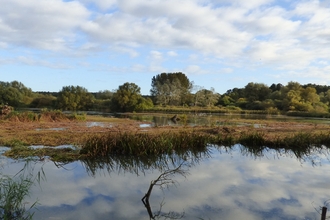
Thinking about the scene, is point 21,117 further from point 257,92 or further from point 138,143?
point 257,92

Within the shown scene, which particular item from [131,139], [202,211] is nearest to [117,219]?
[202,211]

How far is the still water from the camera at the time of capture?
5809 mm

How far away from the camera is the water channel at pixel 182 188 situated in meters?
5.80

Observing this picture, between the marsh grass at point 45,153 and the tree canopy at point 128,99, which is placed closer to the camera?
the marsh grass at point 45,153

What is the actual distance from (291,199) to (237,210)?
5.25 ft

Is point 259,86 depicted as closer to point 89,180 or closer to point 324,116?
point 324,116

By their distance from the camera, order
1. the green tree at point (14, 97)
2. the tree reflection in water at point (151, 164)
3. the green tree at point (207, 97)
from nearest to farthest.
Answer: the tree reflection in water at point (151, 164) < the green tree at point (14, 97) < the green tree at point (207, 97)

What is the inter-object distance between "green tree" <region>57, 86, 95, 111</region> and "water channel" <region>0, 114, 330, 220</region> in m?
41.4

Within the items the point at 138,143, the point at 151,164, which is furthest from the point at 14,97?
the point at 151,164

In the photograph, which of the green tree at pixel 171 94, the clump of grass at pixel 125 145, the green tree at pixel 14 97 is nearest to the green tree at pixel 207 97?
the green tree at pixel 171 94

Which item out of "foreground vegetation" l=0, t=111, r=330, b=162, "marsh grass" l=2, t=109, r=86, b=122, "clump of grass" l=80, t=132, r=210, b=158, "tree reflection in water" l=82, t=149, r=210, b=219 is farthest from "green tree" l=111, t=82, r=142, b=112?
"tree reflection in water" l=82, t=149, r=210, b=219

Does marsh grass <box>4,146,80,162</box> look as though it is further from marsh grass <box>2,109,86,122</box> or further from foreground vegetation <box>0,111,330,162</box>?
marsh grass <box>2,109,86,122</box>

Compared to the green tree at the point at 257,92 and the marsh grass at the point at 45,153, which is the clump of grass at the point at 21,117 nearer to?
the marsh grass at the point at 45,153

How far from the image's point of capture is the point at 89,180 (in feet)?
25.8
